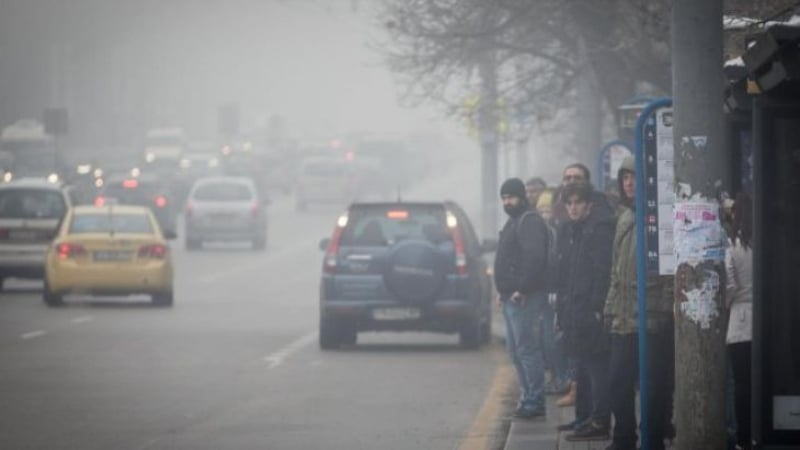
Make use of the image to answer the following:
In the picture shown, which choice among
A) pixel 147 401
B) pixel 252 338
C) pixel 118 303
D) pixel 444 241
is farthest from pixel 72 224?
pixel 147 401

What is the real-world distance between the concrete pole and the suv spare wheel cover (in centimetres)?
815

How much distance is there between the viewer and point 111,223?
1211 inches

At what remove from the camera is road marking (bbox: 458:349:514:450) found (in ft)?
46.9

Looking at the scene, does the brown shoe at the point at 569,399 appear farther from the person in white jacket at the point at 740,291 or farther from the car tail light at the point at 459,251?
the car tail light at the point at 459,251

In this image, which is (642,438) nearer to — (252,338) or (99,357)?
(99,357)

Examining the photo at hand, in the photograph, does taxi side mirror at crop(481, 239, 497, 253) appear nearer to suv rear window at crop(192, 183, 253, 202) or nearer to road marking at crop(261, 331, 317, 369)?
road marking at crop(261, 331, 317, 369)

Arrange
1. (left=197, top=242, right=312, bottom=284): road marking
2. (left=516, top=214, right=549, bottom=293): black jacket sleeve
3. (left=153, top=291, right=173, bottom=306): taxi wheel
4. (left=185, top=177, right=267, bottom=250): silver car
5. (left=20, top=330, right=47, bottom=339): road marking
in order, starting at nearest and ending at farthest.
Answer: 1. (left=516, top=214, right=549, bottom=293): black jacket sleeve
2. (left=20, top=330, right=47, bottom=339): road marking
3. (left=153, top=291, right=173, bottom=306): taxi wheel
4. (left=197, top=242, right=312, bottom=284): road marking
5. (left=185, top=177, right=267, bottom=250): silver car

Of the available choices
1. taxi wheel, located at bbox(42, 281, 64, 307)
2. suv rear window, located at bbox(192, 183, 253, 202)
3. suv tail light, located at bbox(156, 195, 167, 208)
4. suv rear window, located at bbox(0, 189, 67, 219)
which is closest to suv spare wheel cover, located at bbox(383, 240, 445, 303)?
taxi wheel, located at bbox(42, 281, 64, 307)

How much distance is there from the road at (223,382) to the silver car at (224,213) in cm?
1678

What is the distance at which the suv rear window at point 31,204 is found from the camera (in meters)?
33.7

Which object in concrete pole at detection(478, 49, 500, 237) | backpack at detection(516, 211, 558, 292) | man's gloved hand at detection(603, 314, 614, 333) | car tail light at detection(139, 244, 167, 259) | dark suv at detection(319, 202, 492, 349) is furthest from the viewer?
concrete pole at detection(478, 49, 500, 237)

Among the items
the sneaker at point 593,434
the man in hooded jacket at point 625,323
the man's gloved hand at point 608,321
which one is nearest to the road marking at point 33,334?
the sneaker at point 593,434

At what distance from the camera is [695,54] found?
1048 cm

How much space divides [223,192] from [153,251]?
67.4 feet
